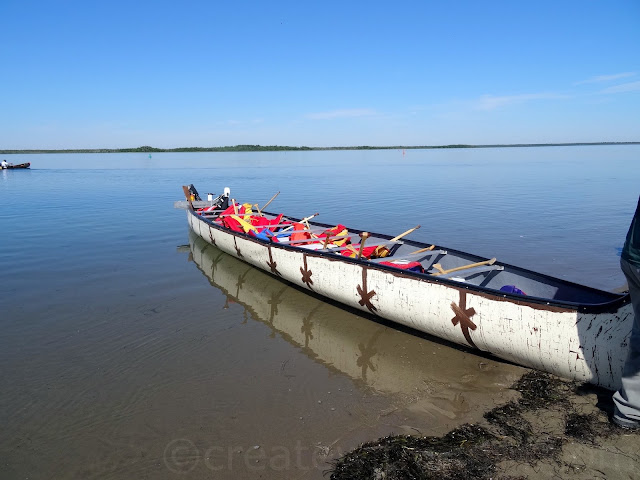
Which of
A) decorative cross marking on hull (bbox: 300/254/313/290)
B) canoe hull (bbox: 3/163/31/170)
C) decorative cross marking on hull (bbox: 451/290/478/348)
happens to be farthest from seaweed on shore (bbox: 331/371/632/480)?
canoe hull (bbox: 3/163/31/170)

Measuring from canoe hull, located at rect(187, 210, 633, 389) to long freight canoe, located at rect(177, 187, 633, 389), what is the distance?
0.03 ft

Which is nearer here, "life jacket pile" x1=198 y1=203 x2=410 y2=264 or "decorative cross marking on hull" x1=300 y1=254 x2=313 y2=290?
"decorative cross marking on hull" x1=300 y1=254 x2=313 y2=290

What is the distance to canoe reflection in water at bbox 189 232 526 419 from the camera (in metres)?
5.11

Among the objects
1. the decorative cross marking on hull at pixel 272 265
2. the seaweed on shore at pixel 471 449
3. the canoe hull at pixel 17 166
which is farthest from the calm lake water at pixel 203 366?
the canoe hull at pixel 17 166

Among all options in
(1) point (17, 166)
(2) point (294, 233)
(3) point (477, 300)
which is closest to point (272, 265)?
(2) point (294, 233)

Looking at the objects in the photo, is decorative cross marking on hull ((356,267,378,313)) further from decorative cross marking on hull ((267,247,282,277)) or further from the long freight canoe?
decorative cross marking on hull ((267,247,282,277))

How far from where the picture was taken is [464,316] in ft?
18.2

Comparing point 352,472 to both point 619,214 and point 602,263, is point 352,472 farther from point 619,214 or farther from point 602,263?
point 619,214

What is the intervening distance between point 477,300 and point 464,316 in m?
0.30

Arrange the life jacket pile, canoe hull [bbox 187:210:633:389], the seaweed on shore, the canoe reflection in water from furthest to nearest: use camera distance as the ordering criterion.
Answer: the life jacket pile → the canoe reflection in water → canoe hull [bbox 187:210:633:389] → the seaweed on shore

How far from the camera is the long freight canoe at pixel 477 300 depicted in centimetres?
453

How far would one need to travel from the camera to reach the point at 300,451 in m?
4.12

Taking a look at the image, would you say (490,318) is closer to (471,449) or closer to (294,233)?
(471,449)

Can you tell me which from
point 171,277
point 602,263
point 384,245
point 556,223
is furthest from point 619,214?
point 171,277
